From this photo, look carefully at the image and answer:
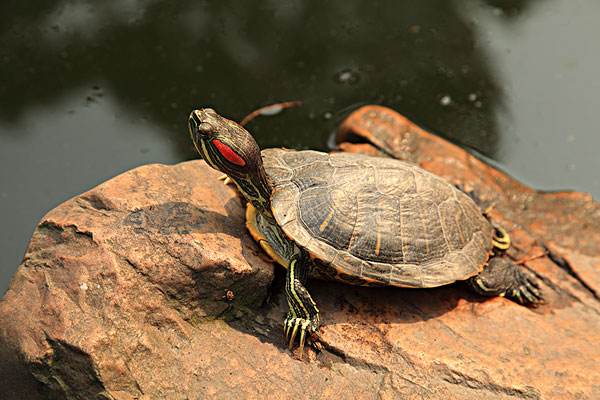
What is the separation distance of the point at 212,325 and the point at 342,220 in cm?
114

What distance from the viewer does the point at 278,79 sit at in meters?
7.07

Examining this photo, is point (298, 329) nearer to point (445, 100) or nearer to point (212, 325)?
point (212, 325)

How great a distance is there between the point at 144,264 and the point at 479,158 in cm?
415

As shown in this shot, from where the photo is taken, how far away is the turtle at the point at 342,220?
12.8ft

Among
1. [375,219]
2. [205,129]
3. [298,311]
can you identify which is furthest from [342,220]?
[205,129]

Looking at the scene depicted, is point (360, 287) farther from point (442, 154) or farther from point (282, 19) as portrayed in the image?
point (282, 19)

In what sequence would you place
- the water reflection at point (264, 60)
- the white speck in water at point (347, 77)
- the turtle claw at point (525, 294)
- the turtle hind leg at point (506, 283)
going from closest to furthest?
the turtle hind leg at point (506, 283) < the turtle claw at point (525, 294) < the water reflection at point (264, 60) < the white speck in water at point (347, 77)

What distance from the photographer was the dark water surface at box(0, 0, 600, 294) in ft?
20.8

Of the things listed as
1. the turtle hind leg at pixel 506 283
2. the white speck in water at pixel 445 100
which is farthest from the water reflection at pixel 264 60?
the turtle hind leg at pixel 506 283

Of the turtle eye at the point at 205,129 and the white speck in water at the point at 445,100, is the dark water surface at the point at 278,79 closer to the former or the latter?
the white speck in water at the point at 445,100

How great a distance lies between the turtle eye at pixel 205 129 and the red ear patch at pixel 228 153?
0.22 feet

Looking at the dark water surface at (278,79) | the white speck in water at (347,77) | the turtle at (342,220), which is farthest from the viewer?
the white speck in water at (347,77)

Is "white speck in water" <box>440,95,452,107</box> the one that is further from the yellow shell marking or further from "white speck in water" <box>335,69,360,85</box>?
the yellow shell marking

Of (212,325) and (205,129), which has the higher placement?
(205,129)
